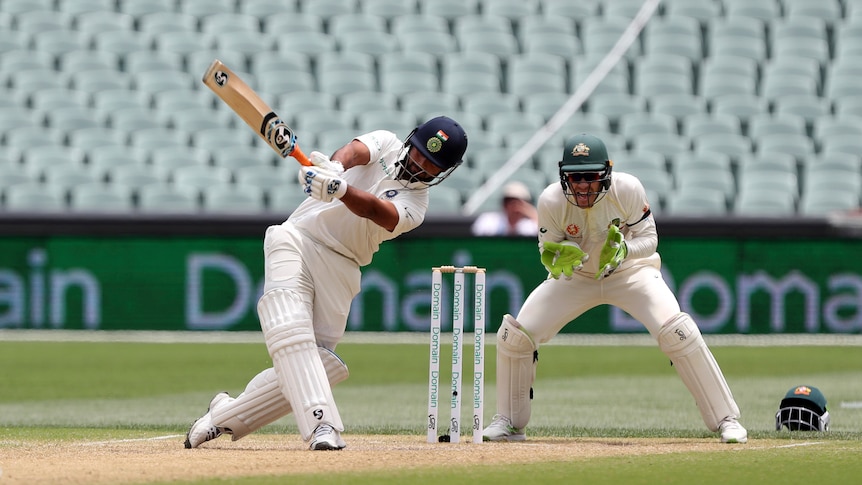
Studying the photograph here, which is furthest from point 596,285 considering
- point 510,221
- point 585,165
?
point 510,221

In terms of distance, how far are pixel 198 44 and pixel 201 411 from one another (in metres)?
12.4

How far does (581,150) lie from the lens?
7723 mm

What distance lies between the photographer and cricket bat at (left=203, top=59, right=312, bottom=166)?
751cm

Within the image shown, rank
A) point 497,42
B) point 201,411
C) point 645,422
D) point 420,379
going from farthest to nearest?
point 497,42, point 420,379, point 201,411, point 645,422

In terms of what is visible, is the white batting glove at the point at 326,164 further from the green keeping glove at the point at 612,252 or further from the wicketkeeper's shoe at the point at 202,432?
the green keeping glove at the point at 612,252

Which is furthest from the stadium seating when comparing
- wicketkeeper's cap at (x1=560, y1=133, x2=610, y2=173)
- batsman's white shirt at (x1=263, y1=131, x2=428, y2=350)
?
batsman's white shirt at (x1=263, y1=131, x2=428, y2=350)

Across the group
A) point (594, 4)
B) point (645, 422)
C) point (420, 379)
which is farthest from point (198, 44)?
point (645, 422)

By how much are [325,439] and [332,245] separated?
1.05 m

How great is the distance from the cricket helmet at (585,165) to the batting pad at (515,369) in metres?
0.85

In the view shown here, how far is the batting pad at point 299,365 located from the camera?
698cm

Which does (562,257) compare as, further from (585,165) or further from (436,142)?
(436,142)

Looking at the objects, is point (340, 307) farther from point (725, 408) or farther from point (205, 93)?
point (205, 93)

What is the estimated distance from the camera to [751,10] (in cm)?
2216

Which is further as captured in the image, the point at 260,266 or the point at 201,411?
the point at 260,266
